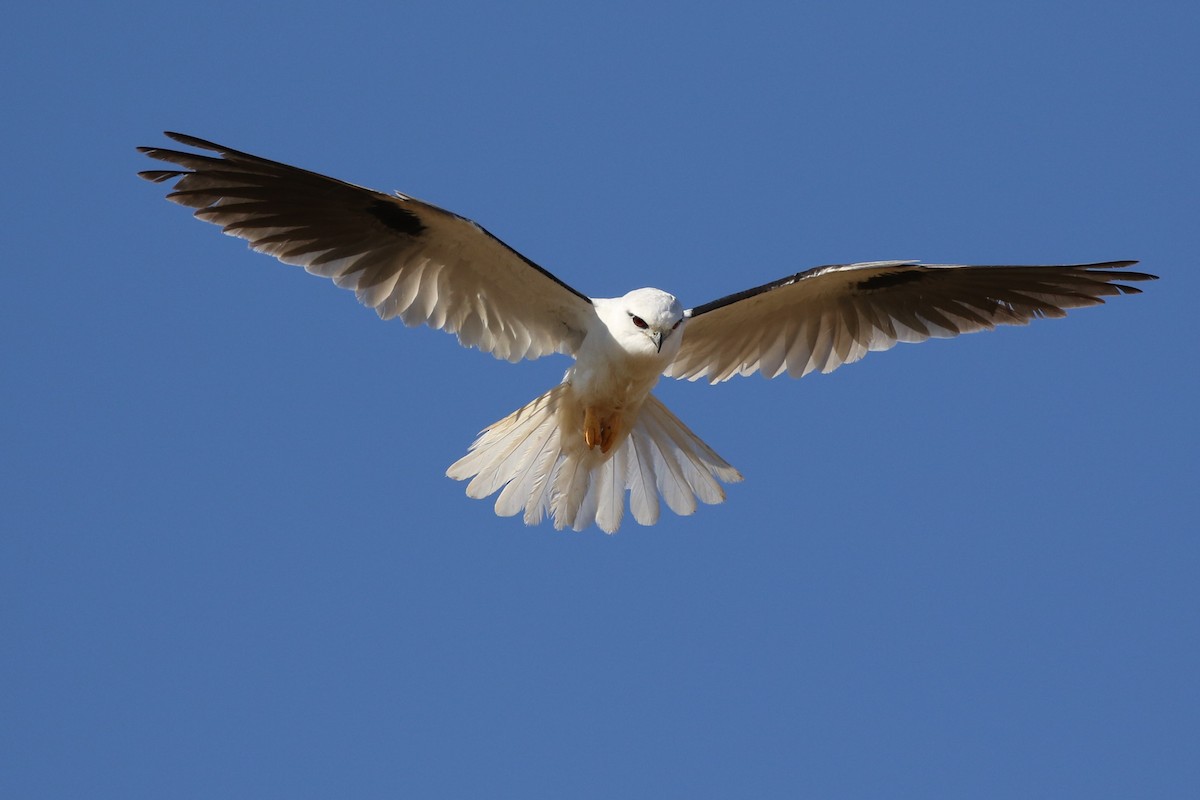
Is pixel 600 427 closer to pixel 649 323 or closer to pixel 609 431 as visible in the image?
pixel 609 431

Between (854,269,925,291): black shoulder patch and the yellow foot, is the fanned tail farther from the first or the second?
(854,269,925,291): black shoulder patch

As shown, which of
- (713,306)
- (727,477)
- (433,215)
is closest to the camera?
(433,215)

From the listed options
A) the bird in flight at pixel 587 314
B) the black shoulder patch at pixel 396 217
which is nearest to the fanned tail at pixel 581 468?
the bird in flight at pixel 587 314

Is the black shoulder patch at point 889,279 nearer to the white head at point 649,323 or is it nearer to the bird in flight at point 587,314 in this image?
the bird in flight at point 587,314

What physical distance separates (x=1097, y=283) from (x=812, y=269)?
158cm

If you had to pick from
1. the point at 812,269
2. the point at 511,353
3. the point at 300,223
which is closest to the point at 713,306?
the point at 812,269

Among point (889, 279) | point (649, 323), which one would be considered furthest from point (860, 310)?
point (649, 323)

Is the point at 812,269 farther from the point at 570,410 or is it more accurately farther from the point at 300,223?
the point at 300,223

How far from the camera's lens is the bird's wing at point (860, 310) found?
8641 millimetres

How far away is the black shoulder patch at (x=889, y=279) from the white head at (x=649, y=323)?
1296mm

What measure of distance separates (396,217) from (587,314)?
3.75 feet

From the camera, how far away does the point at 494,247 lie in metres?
8.02

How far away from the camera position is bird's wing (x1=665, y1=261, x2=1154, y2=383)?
864 centimetres

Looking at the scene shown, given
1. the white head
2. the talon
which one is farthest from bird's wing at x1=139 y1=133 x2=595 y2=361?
the talon
